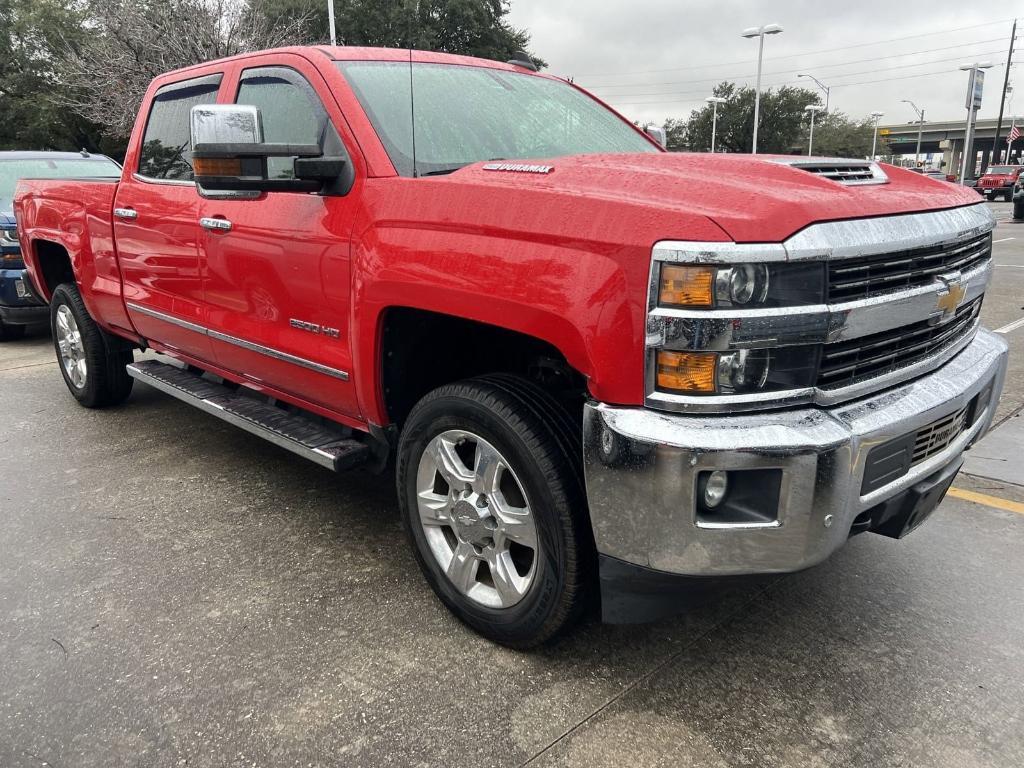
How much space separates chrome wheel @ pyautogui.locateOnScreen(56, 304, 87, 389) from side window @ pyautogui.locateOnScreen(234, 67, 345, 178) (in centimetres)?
254

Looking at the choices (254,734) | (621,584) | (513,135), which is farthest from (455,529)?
(513,135)

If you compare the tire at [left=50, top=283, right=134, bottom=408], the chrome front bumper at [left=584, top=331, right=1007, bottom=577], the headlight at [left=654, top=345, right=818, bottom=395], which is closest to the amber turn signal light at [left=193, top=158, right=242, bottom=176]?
the chrome front bumper at [left=584, top=331, right=1007, bottom=577]

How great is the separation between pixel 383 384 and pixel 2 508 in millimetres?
2162

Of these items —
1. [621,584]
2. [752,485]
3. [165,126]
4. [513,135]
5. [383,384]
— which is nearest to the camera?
[752,485]

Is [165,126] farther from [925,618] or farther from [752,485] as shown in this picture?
[925,618]

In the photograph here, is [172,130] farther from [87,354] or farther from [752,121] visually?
[752,121]

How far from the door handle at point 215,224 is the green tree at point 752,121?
70.9 metres

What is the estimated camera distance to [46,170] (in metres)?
8.09

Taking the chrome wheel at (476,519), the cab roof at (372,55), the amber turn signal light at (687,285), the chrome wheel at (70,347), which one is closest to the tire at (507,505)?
the chrome wheel at (476,519)

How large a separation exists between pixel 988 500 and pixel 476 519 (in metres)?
2.56

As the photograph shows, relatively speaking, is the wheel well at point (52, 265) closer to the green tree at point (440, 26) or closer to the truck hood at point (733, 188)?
the truck hood at point (733, 188)

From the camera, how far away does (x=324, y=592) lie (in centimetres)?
289

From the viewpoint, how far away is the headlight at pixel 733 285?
186cm

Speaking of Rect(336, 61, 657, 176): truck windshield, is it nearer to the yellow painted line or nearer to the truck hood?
the truck hood
